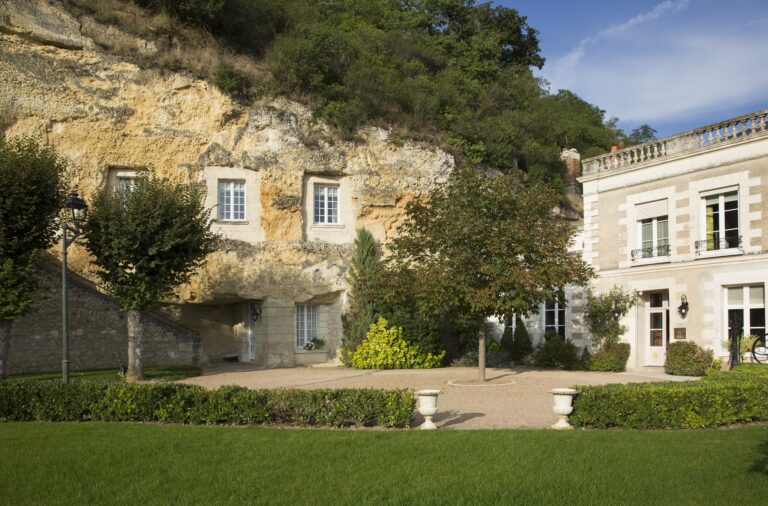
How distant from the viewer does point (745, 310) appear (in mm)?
16906

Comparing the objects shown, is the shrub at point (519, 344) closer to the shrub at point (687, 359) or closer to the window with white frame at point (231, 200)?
the shrub at point (687, 359)

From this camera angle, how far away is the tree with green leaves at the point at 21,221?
14648 millimetres

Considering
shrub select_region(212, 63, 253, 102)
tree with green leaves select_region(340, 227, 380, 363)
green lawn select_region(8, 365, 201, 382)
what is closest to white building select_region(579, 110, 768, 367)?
tree with green leaves select_region(340, 227, 380, 363)

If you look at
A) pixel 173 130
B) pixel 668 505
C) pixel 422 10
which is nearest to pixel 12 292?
pixel 173 130

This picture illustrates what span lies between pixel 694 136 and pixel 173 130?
15709mm

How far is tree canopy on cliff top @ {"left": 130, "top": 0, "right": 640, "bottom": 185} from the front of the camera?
80.4ft

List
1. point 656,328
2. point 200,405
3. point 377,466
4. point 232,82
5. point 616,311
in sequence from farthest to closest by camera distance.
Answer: point 232,82 → point 616,311 → point 656,328 → point 200,405 → point 377,466

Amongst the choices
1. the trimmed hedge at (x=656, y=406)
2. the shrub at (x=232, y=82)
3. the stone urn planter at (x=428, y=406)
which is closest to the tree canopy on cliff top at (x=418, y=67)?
the shrub at (x=232, y=82)

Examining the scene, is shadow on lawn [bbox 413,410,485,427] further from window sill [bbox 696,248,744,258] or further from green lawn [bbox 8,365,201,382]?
window sill [bbox 696,248,744,258]

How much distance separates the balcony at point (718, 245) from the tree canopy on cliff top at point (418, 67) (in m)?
10.3

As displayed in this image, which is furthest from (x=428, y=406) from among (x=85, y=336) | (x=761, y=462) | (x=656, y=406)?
(x=85, y=336)

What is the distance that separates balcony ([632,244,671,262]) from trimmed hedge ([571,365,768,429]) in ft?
30.0

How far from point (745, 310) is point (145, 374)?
599 inches

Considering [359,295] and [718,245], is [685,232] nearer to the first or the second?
[718,245]
